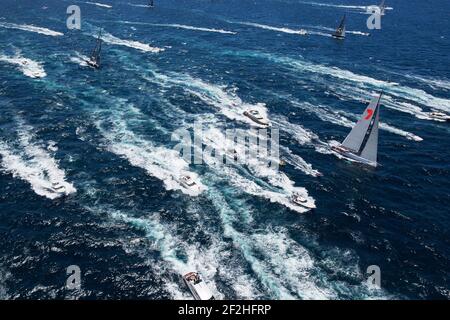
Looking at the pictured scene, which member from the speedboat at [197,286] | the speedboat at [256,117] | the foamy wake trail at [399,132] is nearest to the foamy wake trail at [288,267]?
the speedboat at [197,286]

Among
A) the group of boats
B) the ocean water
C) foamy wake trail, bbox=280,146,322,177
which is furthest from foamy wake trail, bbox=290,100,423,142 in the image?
foamy wake trail, bbox=280,146,322,177

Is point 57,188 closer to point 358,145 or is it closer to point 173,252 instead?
point 173,252

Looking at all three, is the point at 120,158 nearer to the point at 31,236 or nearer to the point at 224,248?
the point at 31,236

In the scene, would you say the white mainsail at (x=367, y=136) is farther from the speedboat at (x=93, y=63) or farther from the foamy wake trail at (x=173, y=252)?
the speedboat at (x=93, y=63)

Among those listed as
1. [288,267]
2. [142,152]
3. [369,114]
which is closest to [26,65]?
[142,152]

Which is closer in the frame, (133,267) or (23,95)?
(133,267)
